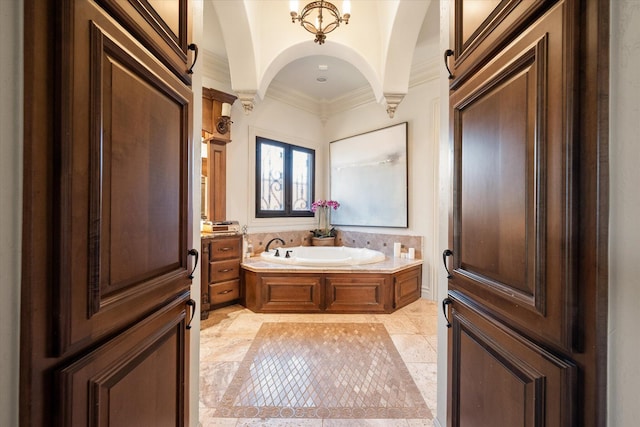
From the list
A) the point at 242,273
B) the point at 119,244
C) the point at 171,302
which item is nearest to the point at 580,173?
the point at 119,244

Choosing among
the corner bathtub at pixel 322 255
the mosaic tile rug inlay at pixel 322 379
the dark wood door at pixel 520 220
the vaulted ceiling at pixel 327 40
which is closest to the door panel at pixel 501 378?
the dark wood door at pixel 520 220

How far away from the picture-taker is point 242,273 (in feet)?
11.1

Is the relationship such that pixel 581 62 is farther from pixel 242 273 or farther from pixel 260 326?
pixel 242 273

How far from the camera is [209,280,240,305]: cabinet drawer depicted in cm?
311

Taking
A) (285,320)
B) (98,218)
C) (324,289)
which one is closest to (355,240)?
(324,289)

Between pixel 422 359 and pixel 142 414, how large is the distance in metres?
2.03

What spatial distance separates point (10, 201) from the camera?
19.8 inches

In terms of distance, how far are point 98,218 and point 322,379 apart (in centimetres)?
181

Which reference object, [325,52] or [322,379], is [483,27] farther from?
[325,52]

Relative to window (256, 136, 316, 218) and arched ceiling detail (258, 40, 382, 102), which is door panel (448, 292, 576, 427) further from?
window (256, 136, 316, 218)

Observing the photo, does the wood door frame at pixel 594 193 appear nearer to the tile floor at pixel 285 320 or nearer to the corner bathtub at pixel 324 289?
the tile floor at pixel 285 320

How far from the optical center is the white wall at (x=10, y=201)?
1.61 feet

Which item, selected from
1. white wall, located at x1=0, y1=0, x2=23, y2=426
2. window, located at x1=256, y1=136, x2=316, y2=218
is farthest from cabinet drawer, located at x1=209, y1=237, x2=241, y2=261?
white wall, located at x1=0, y1=0, x2=23, y2=426

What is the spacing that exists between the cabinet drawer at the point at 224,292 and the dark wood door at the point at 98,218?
87.2 inches
